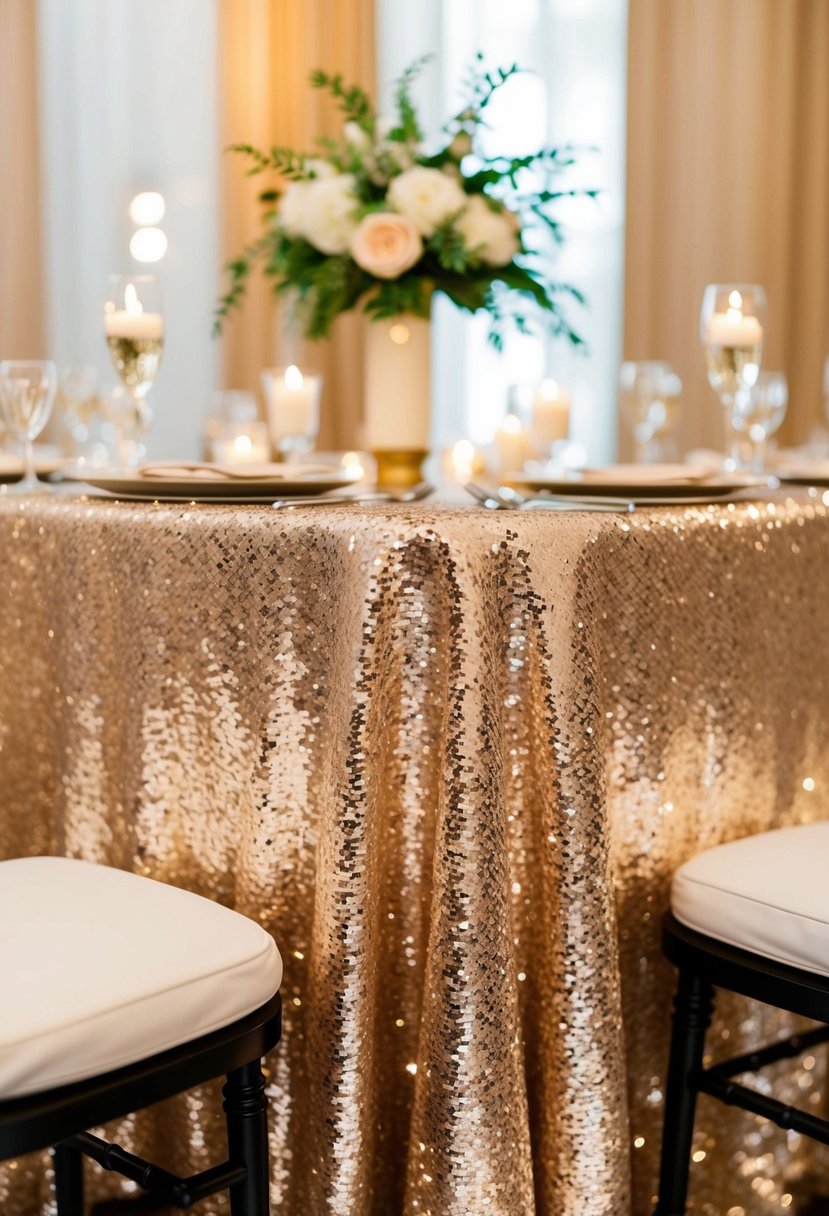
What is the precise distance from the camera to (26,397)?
144 centimetres

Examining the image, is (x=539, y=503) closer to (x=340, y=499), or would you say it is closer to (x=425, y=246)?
(x=340, y=499)

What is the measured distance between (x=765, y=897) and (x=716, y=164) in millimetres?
4347

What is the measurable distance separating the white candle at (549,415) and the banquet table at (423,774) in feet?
1.84

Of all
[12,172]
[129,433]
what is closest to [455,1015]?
[129,433]

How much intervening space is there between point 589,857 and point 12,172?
12.0 feet

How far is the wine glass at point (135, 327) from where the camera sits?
4.91 feet

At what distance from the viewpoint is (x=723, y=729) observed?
132cm

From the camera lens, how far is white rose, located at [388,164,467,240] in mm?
1645

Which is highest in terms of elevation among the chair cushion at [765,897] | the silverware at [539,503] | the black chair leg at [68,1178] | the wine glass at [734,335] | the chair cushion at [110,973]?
the wine glass at [734,335]

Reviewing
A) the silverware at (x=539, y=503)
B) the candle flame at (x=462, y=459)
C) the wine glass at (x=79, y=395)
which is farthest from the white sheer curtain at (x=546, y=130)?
the silverware at (x=539, y=503)

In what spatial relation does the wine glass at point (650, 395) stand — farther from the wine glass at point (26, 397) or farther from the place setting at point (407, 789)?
the wine glass at point (26, 397)

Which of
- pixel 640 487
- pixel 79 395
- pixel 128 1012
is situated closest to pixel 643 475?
pixel 640 487

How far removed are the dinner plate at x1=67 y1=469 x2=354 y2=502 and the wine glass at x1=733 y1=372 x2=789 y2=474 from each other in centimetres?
70

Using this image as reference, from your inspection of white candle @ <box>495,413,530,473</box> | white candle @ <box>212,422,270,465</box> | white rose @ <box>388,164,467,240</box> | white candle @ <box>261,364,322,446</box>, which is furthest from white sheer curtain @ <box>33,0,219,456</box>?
white rose @ <box>388,164,467,240</box>
